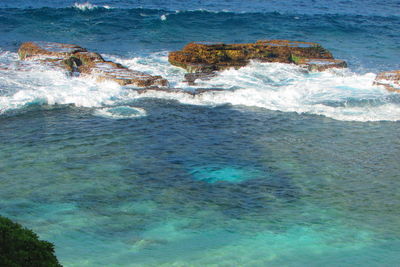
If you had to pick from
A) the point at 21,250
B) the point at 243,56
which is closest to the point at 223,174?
the point at 21,250

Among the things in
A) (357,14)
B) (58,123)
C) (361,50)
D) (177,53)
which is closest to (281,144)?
(58,123)

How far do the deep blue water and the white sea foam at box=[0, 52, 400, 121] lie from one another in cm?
7

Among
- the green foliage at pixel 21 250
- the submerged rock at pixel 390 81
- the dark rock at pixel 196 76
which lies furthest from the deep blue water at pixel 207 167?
the green foliage at pixel 21 250

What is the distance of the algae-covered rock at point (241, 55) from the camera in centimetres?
2398

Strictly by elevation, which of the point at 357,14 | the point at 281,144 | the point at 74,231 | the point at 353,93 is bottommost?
the point at 74,231

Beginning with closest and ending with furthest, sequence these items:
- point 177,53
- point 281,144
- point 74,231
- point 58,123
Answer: point 74,231 < point 281,144 < point 58,123 < point 177,53

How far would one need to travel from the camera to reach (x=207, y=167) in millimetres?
13406

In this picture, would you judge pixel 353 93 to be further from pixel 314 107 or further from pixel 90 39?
pixel 90 39

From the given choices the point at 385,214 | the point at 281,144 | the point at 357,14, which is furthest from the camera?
the point at 357,14

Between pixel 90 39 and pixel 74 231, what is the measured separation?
24402 mm

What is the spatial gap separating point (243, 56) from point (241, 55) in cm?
11

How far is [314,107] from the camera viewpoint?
19000 millimetres

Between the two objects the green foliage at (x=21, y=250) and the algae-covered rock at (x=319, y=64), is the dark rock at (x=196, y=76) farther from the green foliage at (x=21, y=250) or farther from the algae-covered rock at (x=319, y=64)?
the green foliage at (x=21, y=250)

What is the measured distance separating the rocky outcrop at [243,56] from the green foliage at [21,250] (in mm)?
16835
